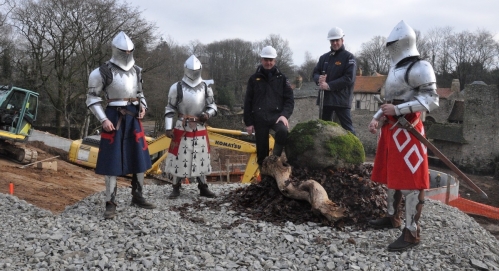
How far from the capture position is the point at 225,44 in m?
47.2

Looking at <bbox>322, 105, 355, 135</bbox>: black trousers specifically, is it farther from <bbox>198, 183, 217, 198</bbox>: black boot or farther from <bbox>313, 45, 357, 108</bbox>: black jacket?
<bbox>198, 183, 217, 198</bbox>: black boot

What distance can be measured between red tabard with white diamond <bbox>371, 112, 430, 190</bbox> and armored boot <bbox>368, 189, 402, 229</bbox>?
43 cm

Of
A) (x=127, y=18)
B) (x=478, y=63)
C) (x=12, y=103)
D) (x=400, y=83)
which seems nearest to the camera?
(x=400, y=83)

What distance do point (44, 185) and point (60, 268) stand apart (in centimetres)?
787

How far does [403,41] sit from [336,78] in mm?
2061

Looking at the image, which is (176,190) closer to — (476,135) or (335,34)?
(335,34)

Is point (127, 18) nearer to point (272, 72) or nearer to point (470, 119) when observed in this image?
point (272, 72)

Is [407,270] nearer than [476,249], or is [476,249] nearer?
[407,270]

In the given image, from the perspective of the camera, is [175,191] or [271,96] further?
[175,191]

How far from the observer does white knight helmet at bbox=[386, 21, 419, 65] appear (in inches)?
165

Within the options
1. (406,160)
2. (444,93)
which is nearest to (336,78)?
(406,160)

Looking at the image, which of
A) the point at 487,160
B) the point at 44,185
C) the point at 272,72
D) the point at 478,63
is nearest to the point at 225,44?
the point at 478,63

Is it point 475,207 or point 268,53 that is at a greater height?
point 268,53

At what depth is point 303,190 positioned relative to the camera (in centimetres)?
506
